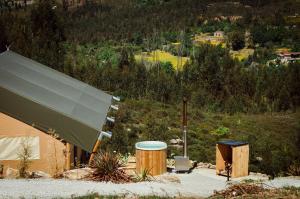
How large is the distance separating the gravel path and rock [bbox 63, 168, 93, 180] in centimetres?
110

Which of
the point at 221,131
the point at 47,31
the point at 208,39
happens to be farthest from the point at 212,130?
the point at 208,39

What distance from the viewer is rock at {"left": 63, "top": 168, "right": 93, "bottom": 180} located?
15.5 m

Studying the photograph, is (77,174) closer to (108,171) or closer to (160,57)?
(108,171)

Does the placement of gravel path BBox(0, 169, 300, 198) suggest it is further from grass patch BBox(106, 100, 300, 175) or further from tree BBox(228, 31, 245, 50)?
tree BBox(228, 31, 245, 50)

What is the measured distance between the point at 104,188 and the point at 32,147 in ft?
13.7

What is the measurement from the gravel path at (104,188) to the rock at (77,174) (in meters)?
1.10

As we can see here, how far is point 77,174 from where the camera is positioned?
52.1ft

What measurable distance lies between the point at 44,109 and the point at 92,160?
2.55 meters

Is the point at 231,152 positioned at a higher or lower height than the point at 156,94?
higher

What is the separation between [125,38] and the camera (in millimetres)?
104812

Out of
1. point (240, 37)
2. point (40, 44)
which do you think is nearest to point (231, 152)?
point (40, 44)

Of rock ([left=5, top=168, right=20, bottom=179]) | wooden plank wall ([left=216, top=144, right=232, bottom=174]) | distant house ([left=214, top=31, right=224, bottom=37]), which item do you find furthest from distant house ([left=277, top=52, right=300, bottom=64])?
rock ([left=5, top=168, right=20, bottom=179])

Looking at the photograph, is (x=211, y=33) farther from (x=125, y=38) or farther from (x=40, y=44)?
(x=40, y=44)

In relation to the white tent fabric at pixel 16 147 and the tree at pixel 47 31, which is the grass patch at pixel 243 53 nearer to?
the tree at pixel 47 31
